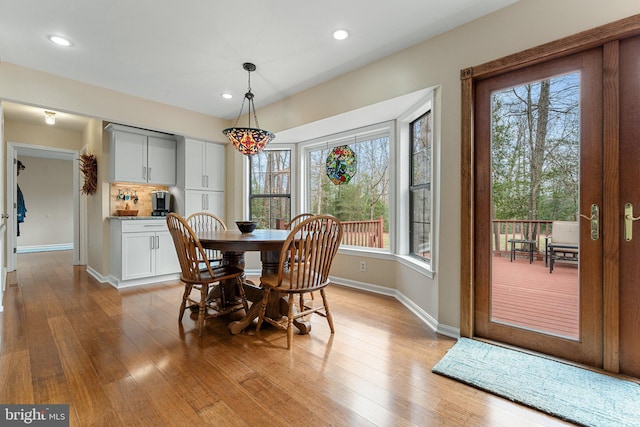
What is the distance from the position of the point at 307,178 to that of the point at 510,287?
3070mm

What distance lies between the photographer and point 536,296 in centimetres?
211

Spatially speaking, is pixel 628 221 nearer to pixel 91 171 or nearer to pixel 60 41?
pixel 60 41

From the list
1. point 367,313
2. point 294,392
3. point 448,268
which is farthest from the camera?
point 367,313

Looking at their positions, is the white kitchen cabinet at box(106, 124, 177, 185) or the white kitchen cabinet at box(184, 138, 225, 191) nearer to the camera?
the white kitchen cabinet at box(106, 124, 177, 185)

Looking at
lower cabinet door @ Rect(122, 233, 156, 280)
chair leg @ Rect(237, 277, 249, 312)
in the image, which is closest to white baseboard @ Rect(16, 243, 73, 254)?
lower cabinet door @ Rect(122, 233, 156, 280)

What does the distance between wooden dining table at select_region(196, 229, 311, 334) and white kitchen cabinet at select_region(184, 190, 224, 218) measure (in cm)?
188

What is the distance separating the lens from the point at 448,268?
7.91 feet

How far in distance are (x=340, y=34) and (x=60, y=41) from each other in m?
2.45

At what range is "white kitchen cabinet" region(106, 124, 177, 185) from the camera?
13.2ft

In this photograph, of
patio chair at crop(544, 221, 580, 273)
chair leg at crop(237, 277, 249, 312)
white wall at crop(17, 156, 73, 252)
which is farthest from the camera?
white wall at crop(17, 156, 73, 252)

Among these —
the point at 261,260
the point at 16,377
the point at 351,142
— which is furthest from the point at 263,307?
the point at 351,142

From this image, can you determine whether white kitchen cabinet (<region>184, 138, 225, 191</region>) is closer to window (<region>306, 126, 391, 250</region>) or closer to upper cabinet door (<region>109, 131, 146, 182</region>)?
upper cabinet door (<region>109, 131, 146, 182</region>)

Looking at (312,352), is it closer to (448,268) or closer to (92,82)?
(448,268)

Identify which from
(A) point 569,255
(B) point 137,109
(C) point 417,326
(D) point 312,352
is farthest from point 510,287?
(B) point 137,109
